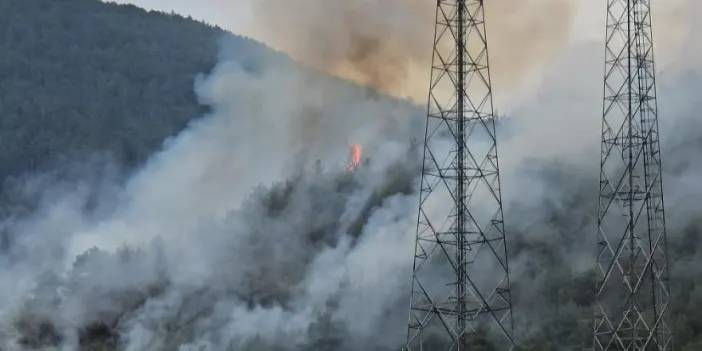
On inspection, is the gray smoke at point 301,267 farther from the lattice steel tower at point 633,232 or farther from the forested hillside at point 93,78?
the forested hillside at point 93,78

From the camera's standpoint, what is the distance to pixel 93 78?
136 metres

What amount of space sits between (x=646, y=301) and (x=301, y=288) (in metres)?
17.7

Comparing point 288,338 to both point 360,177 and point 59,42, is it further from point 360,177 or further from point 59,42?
point 59,42

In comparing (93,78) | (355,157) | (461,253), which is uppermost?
(93,78)

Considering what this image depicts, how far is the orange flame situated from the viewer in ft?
237

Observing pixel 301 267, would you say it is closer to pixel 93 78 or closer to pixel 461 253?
pixel 461 253

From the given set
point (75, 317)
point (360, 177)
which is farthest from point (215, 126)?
point (75, 317)

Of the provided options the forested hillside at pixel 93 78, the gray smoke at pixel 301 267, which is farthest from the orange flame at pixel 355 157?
the forested hillside at pixel 93 78

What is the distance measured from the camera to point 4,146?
11206 centimetres

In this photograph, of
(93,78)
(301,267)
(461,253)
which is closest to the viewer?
(461,253)

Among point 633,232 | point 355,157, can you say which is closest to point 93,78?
point 355,157

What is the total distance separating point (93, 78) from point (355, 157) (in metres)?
70.2

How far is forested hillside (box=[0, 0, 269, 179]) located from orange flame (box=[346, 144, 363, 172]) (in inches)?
1254

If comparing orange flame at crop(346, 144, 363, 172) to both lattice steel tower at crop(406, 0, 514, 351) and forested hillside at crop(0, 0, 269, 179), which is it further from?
forested hillside at crop(0, 0, 269, 179)
